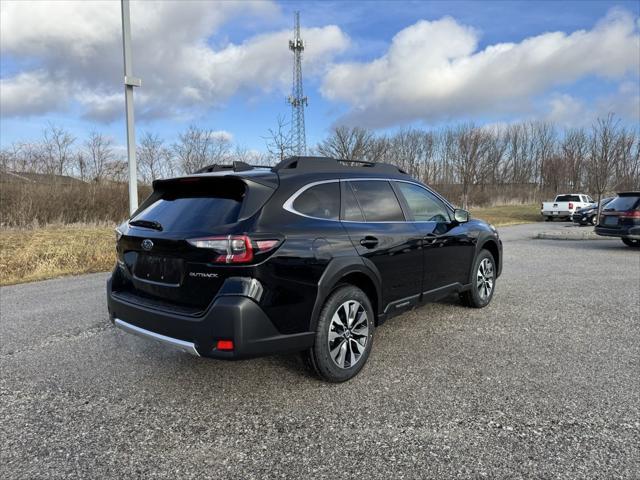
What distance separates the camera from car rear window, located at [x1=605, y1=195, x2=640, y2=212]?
38.5 ft

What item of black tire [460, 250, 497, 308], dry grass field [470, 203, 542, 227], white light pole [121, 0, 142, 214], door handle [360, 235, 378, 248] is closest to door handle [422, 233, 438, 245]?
door handle [360, 235, 378, 248]

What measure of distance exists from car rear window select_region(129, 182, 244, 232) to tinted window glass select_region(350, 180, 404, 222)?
123 centimetres

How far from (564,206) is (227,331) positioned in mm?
28960

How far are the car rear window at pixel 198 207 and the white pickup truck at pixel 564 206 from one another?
28.4 meters

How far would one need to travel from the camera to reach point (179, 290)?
329cm

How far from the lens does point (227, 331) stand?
119 inches

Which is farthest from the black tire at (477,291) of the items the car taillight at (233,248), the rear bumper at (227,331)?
the car taillight at (233,248)

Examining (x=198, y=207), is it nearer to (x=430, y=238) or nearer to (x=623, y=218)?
(x=430, y=238)

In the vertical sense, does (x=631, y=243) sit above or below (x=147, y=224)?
below

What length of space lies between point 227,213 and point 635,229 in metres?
12.0

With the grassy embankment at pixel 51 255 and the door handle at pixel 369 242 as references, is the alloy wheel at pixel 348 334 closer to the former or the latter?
the door handle at pixel 369 242

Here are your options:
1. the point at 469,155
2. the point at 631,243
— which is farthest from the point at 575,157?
the point at 631,243

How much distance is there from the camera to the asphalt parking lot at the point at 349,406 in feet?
8.67

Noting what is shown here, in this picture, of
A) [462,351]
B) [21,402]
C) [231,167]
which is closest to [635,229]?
[462,351]
